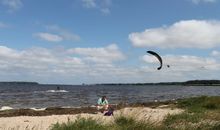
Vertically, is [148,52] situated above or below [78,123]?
above

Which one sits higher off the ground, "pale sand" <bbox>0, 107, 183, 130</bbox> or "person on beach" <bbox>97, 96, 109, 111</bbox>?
"person on beach" <bbox>97, 96, 109, 111</bbox>

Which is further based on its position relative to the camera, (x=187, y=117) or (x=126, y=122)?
(x=187, y=117)

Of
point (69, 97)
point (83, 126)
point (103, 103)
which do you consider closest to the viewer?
point (83, 126)

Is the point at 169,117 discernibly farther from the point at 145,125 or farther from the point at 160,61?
the point at 160,61

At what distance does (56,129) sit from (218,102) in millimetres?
20168

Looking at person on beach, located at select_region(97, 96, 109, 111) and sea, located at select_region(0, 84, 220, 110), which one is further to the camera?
sea, located at select_region(0, 84, 220, 110)

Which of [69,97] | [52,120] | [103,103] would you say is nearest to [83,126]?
[52,120]

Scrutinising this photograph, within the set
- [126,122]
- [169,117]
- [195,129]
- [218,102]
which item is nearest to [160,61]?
[195,129]

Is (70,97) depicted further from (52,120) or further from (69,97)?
(52,120)

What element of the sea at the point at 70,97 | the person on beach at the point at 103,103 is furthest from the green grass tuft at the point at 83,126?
the sea at the point at 70,97

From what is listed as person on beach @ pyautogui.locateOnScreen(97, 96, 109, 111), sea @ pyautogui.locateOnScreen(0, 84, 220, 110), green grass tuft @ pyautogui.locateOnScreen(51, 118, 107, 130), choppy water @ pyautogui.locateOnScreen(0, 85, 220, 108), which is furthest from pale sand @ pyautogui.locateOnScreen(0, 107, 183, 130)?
choppy water @ pyautogui.locateOnScreen(0, 85, 220, 108)

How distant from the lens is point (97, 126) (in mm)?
12641

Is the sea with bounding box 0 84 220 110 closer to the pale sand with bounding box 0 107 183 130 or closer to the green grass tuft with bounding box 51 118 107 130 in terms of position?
the pale sand with bounding box 0 107 183 130

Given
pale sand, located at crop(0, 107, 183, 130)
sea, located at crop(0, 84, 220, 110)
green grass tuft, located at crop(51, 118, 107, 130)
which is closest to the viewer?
green grass tuft, located at crop(51, 118, 107, 130)
